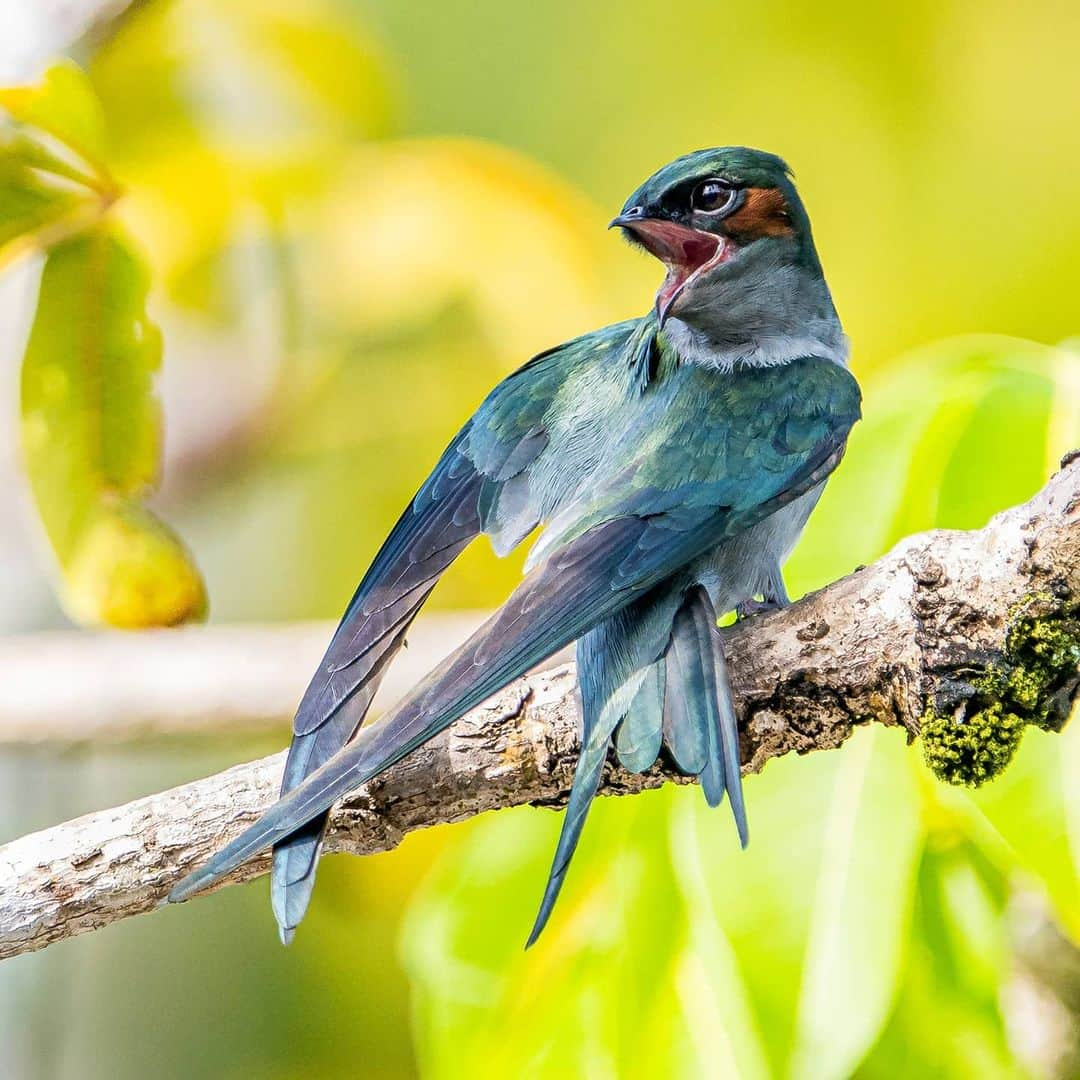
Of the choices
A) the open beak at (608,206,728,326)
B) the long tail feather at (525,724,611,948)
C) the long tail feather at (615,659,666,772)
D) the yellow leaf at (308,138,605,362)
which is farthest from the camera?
the yellow leaf at (308,138,605,362)

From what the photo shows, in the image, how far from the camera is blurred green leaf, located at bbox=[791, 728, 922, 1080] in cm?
88

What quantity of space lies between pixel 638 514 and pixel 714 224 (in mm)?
279

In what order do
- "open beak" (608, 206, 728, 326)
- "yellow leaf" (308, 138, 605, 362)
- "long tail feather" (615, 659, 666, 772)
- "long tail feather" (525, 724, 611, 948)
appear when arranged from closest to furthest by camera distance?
"long tail feather" (525, 724, 611, 948), "long tail feather" (615, 659, 666, 772), "open beak" (608, 206, 728, 326), "yellow leaf" (308, 138, 605, 362)

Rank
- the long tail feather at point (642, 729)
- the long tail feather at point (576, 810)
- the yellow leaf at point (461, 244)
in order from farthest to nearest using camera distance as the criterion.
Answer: the yellow leaf at point (461, 244) → the long tail feather at point (642, 729) → the long tail feather at point (576, 810)

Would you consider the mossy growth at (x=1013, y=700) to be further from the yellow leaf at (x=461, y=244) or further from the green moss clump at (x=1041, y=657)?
the yellow leaf at (x=461, y=244)

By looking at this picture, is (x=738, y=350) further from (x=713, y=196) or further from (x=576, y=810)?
(x=576, y=810)

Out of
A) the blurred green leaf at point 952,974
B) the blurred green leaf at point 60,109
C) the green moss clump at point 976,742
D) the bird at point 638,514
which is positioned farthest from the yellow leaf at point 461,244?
the green moss clump at point 976,742

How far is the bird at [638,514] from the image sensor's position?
2.64 feet

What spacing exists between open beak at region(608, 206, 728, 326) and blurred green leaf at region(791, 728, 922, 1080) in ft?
1.18

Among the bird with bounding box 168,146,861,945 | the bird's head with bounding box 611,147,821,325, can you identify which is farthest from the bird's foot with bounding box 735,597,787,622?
the bird's head with bounding box 611,147,821,325

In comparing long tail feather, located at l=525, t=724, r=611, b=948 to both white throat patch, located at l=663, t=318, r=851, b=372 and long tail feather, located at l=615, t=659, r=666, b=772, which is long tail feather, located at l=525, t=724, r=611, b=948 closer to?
long tail feather, located at l=615, t=659, r=666, b=772

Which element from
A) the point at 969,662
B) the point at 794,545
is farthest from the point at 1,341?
the point at 969,662

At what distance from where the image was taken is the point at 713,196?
1048mm

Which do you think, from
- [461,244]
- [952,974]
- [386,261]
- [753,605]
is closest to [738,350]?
[753,605]
